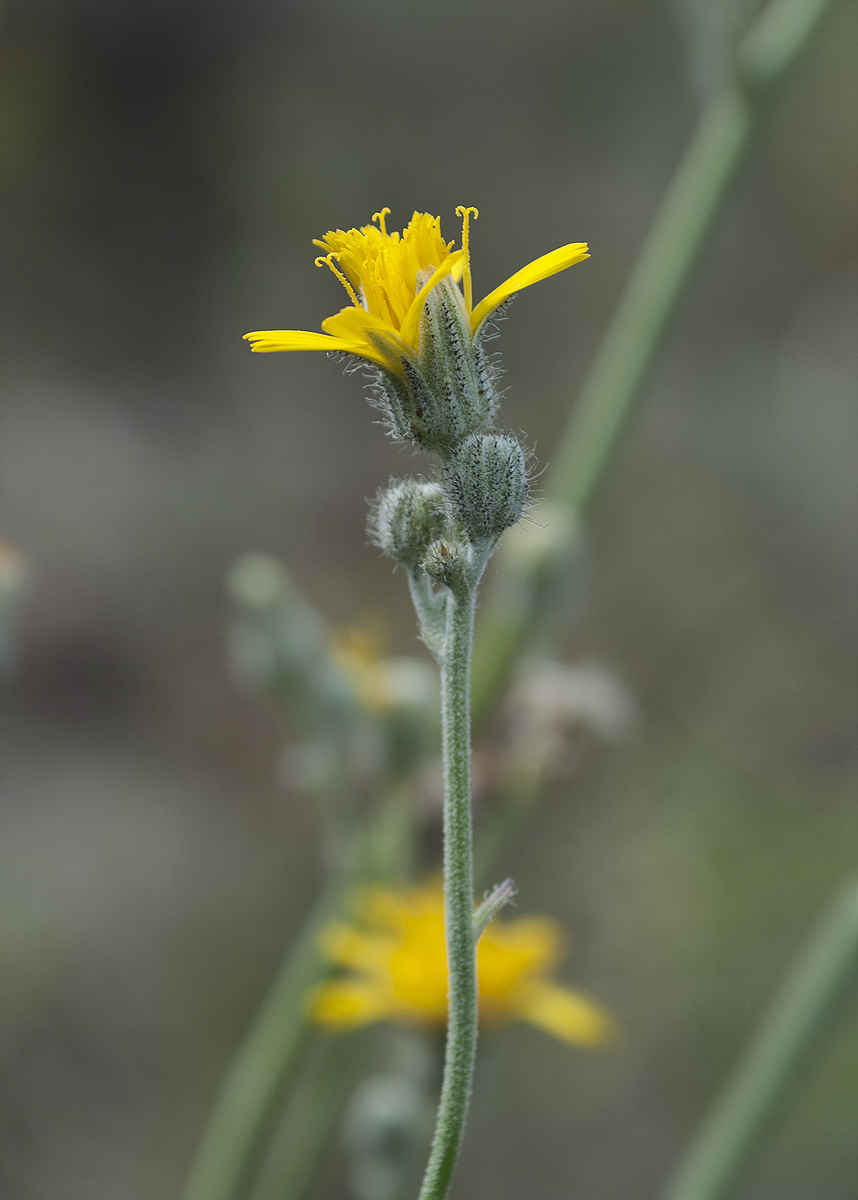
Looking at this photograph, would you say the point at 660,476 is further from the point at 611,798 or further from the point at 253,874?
the point at 253,874

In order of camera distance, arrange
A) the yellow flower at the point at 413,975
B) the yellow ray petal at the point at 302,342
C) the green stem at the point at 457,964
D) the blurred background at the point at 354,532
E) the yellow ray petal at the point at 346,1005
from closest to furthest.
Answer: the green stem at the point at 457,964 < the yellow ray petal at the point at 302,342 < the yellow ray petal at the point at 346,1005 < the yellow flower at the point at 413,975 < the blurred background at the point at 354,532

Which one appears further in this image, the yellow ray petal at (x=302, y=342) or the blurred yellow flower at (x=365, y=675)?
the blurred yellow flower at (x=365, y=675)

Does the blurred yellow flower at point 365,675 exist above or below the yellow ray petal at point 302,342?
above

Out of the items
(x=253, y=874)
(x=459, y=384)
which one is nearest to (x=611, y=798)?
(x=253, y=874)

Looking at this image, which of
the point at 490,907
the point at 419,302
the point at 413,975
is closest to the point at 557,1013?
the point at 413,975

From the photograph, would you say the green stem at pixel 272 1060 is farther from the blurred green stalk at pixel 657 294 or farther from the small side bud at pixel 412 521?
the small side bud at pixel 412 521

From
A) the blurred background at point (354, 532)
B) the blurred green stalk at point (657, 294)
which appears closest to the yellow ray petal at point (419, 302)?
the blurred green stalk at point (657, 294)

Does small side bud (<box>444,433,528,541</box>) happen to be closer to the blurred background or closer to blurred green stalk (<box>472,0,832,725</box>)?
blurred green stalk (<box>472,0,832,725</box>)
